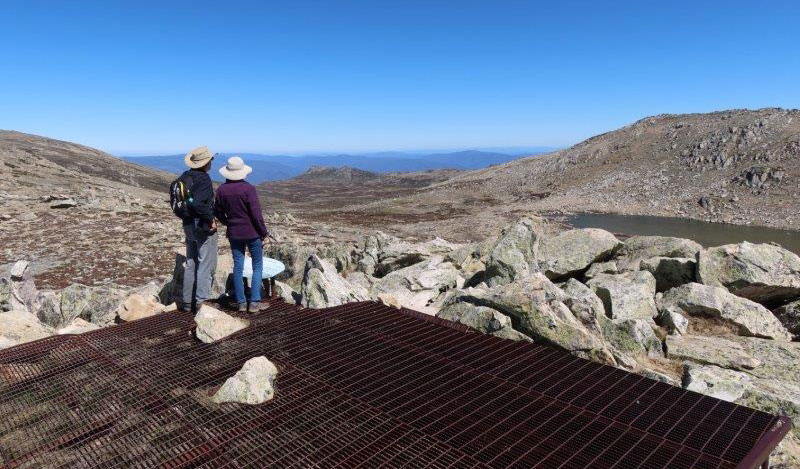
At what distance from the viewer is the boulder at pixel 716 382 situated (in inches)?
265

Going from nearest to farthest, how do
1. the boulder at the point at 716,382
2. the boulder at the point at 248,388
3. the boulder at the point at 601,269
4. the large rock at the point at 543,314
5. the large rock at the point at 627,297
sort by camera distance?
the boulder at the point at 248,388
the boulder at the point at 716,382
the large rock at the point at 543,314
the large rock at the point at 627,297
the boulder at the point at 601,269

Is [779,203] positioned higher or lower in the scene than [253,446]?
lower

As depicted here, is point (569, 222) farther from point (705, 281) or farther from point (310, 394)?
point (310, 394)

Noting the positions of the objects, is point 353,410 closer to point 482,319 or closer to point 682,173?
point 482,319

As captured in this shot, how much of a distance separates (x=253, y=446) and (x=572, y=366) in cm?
457

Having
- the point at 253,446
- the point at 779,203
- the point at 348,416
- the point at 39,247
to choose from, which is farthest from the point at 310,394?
the point at 779,203

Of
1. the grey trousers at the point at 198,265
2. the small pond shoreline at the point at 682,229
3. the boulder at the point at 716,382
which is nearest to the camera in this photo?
Result: the boulder at the point at 716,382

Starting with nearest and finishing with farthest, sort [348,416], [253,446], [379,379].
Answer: [253,446] → [348,416] → [379,379]

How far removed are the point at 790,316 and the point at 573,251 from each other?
501cm

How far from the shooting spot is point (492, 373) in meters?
6.85

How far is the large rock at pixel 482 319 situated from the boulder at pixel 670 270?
6304 millimetres

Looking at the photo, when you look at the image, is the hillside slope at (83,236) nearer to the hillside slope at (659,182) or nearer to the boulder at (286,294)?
the boulder at (286,294)

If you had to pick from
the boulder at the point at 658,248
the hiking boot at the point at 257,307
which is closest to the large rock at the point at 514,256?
the boulder at the point at 658,248

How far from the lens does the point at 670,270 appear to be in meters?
12.4
